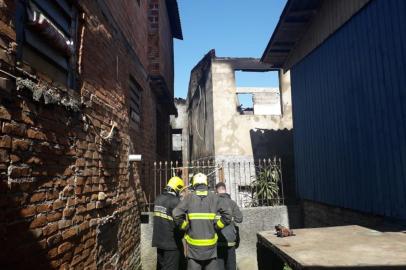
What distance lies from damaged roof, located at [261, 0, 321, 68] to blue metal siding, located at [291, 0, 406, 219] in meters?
0.77

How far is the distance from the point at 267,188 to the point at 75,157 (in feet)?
21.3

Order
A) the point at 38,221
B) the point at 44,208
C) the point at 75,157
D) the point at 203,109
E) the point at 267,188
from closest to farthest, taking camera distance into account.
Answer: the point at 38,221, the point at 44,208, the point at 75,157, the point at 267,188, the point at 203,109

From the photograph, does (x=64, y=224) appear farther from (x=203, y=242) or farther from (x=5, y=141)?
(x=203, y=242)

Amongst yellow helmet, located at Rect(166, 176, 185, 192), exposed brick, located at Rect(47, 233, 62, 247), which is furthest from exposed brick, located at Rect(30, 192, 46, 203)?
yellow helmet, located at Rect(166, 176, 185, 192)

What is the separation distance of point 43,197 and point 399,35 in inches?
196

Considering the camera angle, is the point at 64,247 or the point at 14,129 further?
the point at 64,247

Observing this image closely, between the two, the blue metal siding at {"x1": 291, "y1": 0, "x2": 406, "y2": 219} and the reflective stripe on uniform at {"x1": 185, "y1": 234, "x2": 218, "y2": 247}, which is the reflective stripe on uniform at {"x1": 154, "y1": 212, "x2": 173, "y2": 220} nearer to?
the reflective stripe on uniform at {"x1": 185, "y1": 234, "x2": 218, "y2": 247}

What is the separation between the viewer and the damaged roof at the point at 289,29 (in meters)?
7.14

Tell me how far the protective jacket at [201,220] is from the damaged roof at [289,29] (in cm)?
461

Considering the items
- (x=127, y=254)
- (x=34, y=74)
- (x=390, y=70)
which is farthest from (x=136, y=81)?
(x=390, y=70)

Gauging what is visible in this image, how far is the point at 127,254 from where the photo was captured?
19.1 ft

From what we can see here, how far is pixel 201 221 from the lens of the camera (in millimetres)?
5004

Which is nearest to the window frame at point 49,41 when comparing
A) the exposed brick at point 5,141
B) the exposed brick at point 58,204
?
the exposed brick at point 5,141

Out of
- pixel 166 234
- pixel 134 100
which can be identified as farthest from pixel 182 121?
pixel 166 234
